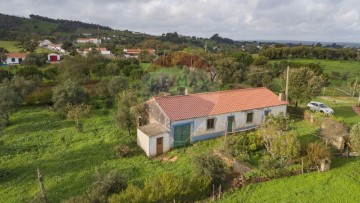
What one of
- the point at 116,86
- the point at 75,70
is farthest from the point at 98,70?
the point at 116,86

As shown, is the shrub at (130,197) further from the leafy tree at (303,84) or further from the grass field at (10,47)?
the grass field at (10,47)

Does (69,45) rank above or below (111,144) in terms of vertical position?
above

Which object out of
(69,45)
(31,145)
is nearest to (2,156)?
(31,145)

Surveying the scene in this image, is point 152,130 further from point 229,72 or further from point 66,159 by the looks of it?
point 229,72

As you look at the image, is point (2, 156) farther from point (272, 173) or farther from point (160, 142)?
point (272, 173)

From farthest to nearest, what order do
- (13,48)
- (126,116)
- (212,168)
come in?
(13,48) → (126,116) → (212,168)
